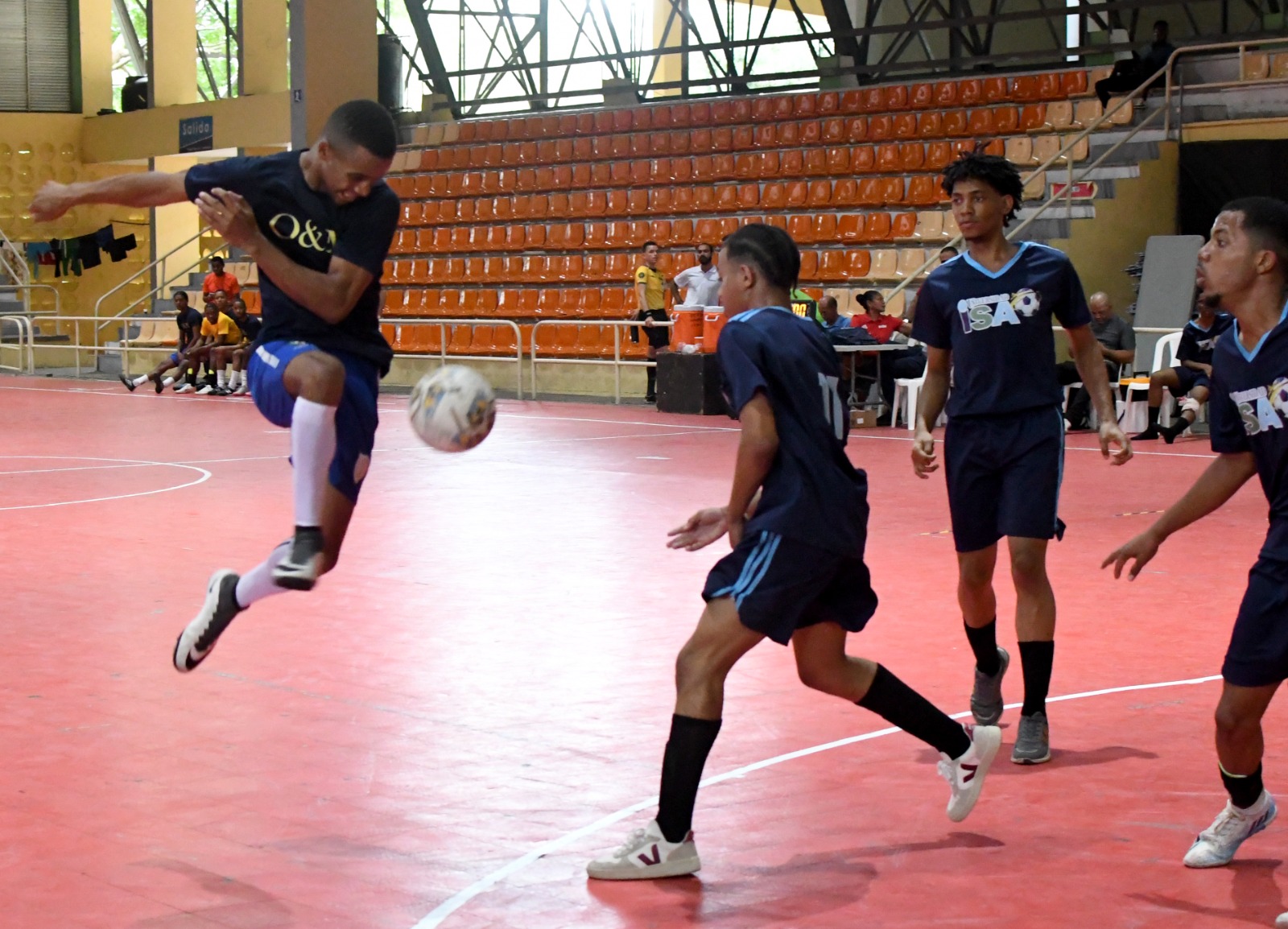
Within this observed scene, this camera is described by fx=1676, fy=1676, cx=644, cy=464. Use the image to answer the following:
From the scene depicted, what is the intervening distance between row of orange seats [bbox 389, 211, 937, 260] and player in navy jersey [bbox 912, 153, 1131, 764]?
1406 cm

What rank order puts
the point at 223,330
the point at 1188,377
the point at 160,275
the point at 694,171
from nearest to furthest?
the point at 1188,377 < the point at 223,330 < the point at 694,171 < the point at 160,275

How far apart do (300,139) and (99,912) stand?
24019mm

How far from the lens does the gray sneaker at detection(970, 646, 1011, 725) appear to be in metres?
5.66

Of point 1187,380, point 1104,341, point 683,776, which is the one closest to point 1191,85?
point 1104,341

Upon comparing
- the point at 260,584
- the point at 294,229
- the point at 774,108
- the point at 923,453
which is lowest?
the point at 260,584

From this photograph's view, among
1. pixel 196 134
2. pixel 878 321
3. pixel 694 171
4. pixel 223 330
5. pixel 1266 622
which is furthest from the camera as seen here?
pixel 196 134

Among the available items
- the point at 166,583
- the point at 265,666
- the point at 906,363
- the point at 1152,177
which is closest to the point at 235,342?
the point at 906,363

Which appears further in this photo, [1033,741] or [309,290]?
[1033,741]

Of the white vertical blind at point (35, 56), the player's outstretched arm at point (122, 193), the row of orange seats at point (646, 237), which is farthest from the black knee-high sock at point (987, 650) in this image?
the white vertical blind at point (35, 56)

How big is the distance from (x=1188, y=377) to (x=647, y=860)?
12.3 m

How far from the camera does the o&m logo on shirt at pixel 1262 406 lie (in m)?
3.99

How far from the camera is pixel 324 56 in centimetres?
2688

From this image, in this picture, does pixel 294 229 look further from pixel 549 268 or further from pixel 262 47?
pixel 262 47

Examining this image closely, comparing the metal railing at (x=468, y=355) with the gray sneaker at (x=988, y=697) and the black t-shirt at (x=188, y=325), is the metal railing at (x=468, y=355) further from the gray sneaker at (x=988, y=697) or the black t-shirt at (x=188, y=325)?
the gray sneaker at (x=988, y=697)
